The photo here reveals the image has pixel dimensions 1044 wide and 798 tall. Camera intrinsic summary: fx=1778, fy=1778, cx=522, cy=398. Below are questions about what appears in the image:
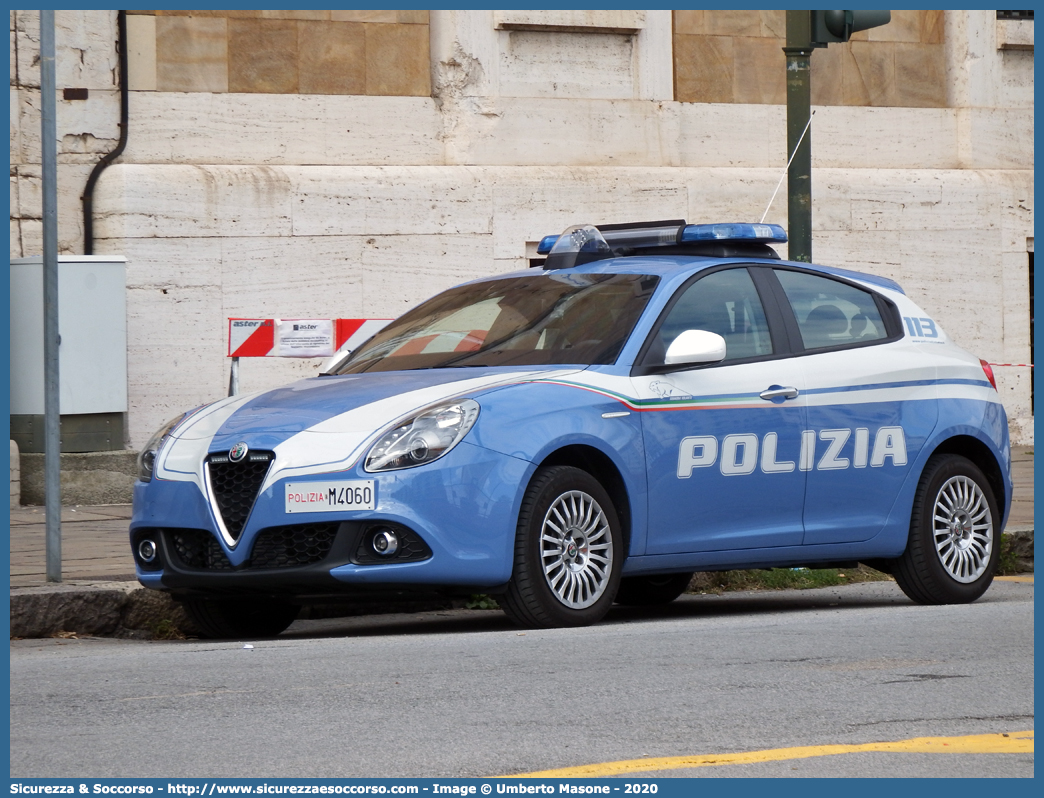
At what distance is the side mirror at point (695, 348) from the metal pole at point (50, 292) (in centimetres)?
296

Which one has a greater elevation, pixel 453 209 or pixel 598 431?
pixel 453 209

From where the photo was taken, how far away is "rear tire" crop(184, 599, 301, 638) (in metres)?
7.88

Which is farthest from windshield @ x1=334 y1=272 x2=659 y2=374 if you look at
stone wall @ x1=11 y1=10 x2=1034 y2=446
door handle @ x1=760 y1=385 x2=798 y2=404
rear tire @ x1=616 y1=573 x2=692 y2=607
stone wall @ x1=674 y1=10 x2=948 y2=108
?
stone wall @ x1=674 y1=10 x2=948 y2=108

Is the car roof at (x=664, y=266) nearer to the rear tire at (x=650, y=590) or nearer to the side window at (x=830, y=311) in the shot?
the side window at (x=830, y=311)

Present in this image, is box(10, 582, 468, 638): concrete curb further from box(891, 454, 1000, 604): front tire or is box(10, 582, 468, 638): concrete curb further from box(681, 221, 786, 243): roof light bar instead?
box(891, 454, 1000, 604): front tire

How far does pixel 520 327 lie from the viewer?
803 centimetres

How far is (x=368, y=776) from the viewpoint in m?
4.44

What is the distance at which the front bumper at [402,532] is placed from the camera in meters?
6.90

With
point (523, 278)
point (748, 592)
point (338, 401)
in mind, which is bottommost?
point (748, 592)

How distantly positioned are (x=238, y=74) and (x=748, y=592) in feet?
24.2

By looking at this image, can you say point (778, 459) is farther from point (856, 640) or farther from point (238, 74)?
point (238, 74)

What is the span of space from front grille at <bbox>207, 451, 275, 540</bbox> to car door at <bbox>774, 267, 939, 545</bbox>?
265 centimetres
